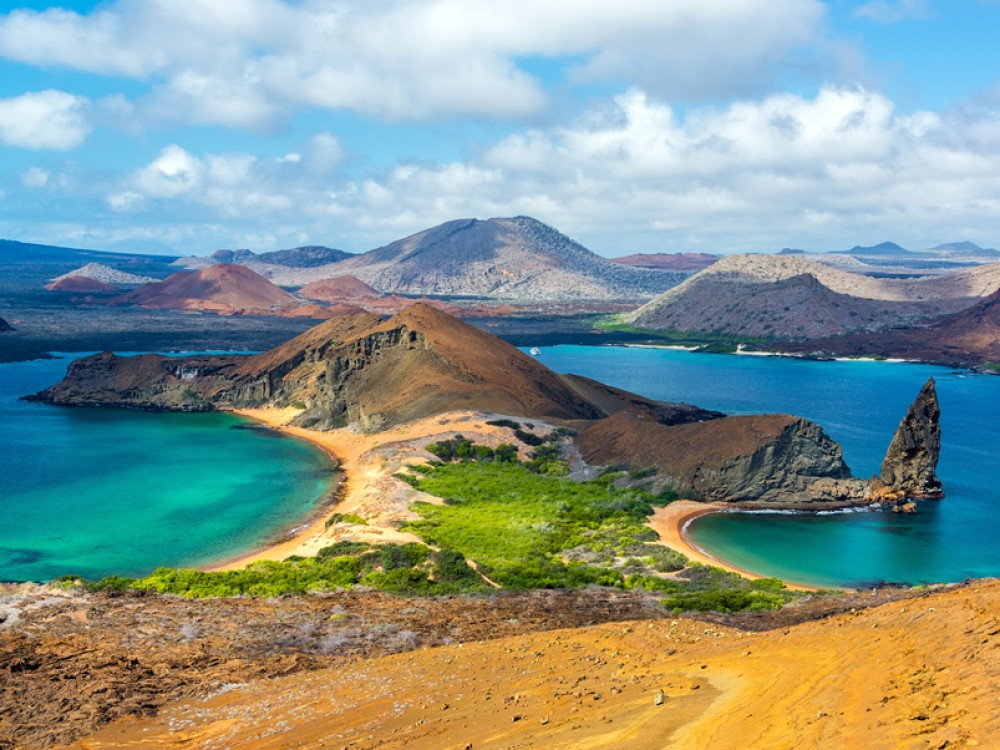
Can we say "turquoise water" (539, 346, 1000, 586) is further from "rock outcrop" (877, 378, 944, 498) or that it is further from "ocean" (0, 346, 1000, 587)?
"rock outcrop" (877, 378, 944, 498)

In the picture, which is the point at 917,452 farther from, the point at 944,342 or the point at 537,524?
the point at 944,342

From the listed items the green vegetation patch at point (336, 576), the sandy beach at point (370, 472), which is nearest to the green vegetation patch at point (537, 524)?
the sandy beach at point (370, 472)

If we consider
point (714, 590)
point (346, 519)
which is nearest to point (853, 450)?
point (714, 590)

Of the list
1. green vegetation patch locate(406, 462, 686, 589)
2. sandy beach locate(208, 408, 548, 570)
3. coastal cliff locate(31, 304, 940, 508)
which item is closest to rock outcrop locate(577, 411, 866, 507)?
coastal cliff locate(31, 304, 940, 508)

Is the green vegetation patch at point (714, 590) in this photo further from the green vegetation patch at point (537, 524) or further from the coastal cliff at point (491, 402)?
the coastal cliff at point (491, 402)

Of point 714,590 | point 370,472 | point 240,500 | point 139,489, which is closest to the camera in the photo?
point 714,590

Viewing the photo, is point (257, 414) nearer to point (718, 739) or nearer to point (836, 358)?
point (718, 739)

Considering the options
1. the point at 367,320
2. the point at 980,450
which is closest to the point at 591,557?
the point at 980,450
